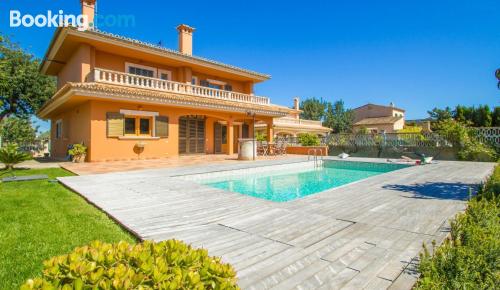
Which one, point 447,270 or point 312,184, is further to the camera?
point 312,184

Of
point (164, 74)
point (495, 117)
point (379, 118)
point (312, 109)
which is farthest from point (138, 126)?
point (312, 109)

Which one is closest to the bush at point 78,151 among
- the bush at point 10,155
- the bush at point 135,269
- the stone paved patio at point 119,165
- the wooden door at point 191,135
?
the stone paved patio at point 119,165

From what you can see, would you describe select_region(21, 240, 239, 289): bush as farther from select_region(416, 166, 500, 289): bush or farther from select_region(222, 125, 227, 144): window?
select_region(222, 125, 227, 144): window

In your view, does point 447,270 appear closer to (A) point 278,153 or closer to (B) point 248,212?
(B) point 248,212

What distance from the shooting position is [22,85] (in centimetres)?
2686

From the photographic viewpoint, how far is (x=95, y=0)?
1634 cm

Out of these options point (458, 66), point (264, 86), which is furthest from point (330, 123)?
point (264, 86)

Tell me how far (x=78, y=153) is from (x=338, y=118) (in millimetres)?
63353

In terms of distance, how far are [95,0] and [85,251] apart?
19571mm

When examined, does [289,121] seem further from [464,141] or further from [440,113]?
[464,141]

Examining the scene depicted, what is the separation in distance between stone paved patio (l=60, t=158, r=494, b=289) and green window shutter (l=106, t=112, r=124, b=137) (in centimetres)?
685

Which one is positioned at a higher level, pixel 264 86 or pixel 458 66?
pixel 458 66

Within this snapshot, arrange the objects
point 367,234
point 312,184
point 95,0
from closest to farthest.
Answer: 1. point 367,234
2. point 312,184
3. point 95,0

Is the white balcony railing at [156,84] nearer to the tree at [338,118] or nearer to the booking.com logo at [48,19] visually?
the booking.com logo at [48,19]
